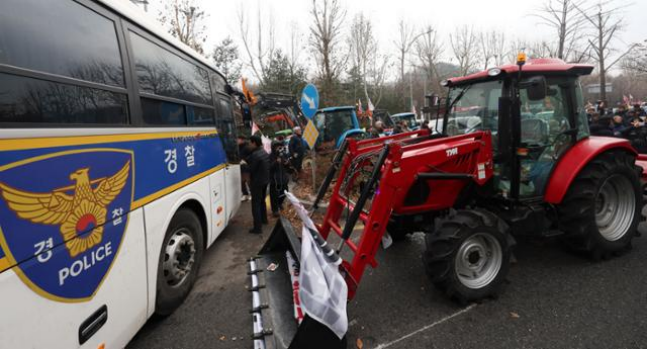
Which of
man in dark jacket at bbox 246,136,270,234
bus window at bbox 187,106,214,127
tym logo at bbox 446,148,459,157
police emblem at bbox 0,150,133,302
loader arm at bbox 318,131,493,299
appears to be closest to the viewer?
police emblem at bbox 0,150,133,302

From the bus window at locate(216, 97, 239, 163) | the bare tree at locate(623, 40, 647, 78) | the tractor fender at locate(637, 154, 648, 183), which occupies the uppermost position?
the bare tree at locate(623, 40, 647, 78)

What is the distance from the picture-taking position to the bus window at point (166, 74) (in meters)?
2.75

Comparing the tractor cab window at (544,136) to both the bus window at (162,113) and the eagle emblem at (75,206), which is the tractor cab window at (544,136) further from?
the eagle emblem at (75,206)

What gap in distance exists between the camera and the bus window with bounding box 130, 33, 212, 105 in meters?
2.75

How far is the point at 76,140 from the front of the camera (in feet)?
6.23

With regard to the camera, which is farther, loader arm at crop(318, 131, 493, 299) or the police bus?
loader arm at crop(318, 131, 493, 299)

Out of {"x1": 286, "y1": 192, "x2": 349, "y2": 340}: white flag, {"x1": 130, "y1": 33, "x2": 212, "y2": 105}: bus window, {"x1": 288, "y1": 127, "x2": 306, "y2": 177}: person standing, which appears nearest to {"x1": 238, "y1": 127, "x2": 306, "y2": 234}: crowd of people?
{"x1": 288, "y1": 127, "x2": 306, "y2": 177}: person standing

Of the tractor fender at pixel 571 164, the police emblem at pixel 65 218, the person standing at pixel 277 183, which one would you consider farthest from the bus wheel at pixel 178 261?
the tractor fender at pixel 571 164

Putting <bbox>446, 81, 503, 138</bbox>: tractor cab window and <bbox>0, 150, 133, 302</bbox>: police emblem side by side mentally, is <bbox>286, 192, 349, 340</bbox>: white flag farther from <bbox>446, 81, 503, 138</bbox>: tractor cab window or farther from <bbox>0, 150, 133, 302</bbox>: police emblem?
<bbox>446, 81, 503, 138</bbox>: tractor cab window

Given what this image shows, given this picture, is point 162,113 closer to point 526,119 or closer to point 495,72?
point 495,72

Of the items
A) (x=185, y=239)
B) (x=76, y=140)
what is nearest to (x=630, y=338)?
(x=185, y=239)

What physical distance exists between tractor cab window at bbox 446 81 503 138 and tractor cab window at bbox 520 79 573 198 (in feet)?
1.17

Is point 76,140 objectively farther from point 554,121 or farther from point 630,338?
point 554,121

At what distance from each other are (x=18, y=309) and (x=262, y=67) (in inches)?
534
